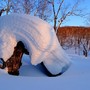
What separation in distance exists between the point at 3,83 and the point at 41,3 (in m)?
16.5

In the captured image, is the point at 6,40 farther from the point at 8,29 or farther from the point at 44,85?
the point at 44,85

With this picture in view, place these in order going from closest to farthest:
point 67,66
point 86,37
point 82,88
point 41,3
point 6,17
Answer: point 82,88, point 6,17, point 67,66, point 41,3, point 86,37

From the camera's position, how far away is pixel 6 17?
234 inches

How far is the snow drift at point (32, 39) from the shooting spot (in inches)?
219

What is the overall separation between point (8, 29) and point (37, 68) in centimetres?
125

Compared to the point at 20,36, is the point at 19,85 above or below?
below

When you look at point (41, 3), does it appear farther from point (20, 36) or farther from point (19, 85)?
point (19, 85)

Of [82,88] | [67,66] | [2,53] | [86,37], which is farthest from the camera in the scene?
[86,37]

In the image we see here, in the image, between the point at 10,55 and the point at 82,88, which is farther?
the point at 10,55

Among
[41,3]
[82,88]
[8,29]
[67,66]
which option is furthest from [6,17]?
[41,3]

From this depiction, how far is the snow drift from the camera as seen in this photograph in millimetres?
5574

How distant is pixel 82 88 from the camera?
4223 millimetres

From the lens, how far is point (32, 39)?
5664mm

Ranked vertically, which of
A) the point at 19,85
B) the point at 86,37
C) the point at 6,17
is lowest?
the point at 86,37
